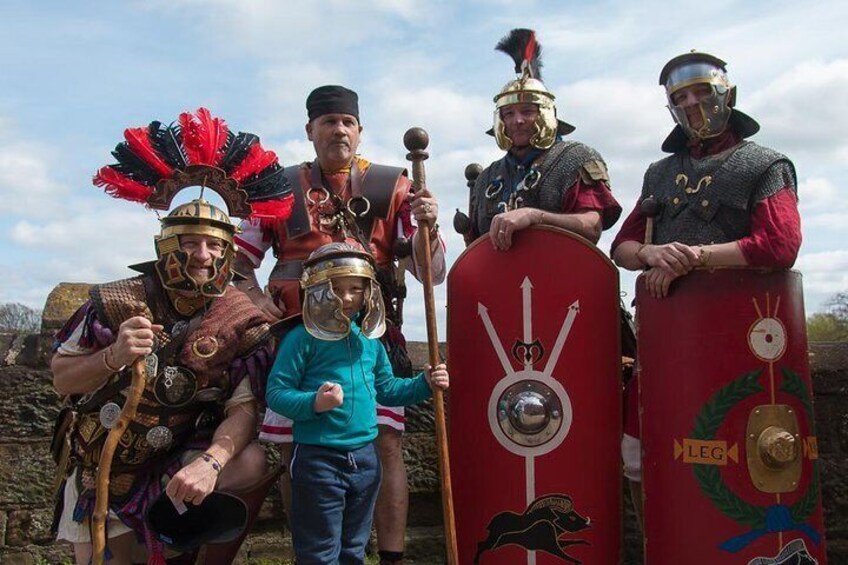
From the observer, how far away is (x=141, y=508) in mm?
2967

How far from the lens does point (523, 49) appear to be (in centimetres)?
380

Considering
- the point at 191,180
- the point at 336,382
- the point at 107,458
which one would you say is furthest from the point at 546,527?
the point at 191,180

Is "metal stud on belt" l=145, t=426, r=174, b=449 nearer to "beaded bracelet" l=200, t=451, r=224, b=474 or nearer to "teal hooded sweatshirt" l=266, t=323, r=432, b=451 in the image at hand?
"beaded bracelet" l=200, t=451, r=224, b=474

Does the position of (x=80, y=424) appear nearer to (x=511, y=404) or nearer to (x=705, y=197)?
(x=511, y=404)

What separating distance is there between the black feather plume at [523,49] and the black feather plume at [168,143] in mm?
1441

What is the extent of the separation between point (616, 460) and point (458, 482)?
1.94 feet

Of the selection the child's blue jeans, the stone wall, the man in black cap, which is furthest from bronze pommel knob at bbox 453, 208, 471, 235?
the child's blue jeans

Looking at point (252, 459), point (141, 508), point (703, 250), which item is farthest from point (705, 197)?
point (141, 508)

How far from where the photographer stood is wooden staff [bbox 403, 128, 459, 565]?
3.14 m

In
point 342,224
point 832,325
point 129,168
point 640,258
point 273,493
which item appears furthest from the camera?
point 832,325

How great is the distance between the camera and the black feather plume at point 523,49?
3.79m

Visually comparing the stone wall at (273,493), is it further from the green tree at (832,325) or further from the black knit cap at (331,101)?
the green tree at (832,325)

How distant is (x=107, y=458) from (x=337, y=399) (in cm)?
71

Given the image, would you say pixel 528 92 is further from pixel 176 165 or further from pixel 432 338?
pixel 176 165
